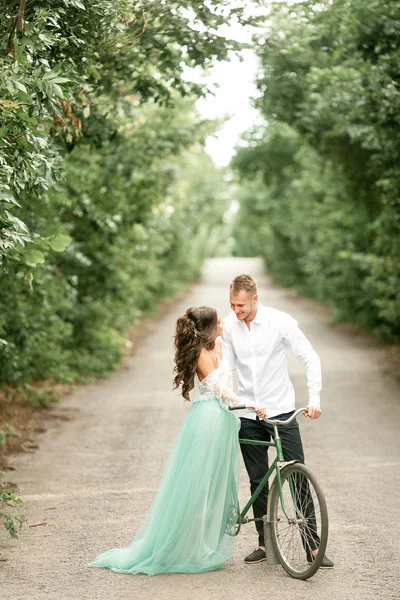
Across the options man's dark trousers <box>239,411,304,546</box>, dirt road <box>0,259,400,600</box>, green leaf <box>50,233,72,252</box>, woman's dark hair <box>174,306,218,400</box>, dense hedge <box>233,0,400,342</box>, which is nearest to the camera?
dirt road <box>0,259,400,600</box>

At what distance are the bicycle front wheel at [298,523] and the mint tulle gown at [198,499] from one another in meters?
0.32

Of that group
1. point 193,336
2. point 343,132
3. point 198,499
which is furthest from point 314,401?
point 343,132

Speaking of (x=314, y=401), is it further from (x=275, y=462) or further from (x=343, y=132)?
(x=343, y=132)

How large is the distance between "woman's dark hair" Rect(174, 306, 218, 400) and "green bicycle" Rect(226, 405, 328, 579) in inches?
17.2

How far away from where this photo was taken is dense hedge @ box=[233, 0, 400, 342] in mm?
11320

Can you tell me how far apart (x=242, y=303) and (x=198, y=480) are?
49.2 inches

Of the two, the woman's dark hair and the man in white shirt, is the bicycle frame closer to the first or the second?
the man in white shirt

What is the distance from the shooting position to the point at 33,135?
6.50 metres

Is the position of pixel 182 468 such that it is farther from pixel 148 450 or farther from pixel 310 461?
pixel 148 450

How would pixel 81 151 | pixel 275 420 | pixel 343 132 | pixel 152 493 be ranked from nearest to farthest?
pixel 275 420 → pixel 152 493 → pixel 343 132 → pixel 81 151

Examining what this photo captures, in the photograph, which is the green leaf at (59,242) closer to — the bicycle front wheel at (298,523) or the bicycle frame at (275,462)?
the bicycle frame at (275,462)

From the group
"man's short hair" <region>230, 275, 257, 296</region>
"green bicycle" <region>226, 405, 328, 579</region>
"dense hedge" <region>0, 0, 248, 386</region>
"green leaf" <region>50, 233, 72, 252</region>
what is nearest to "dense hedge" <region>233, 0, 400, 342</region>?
"dense hedge" <region>0, 0, 248, 386</region>

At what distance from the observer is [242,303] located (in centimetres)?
632

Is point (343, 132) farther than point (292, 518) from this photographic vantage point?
Yes
